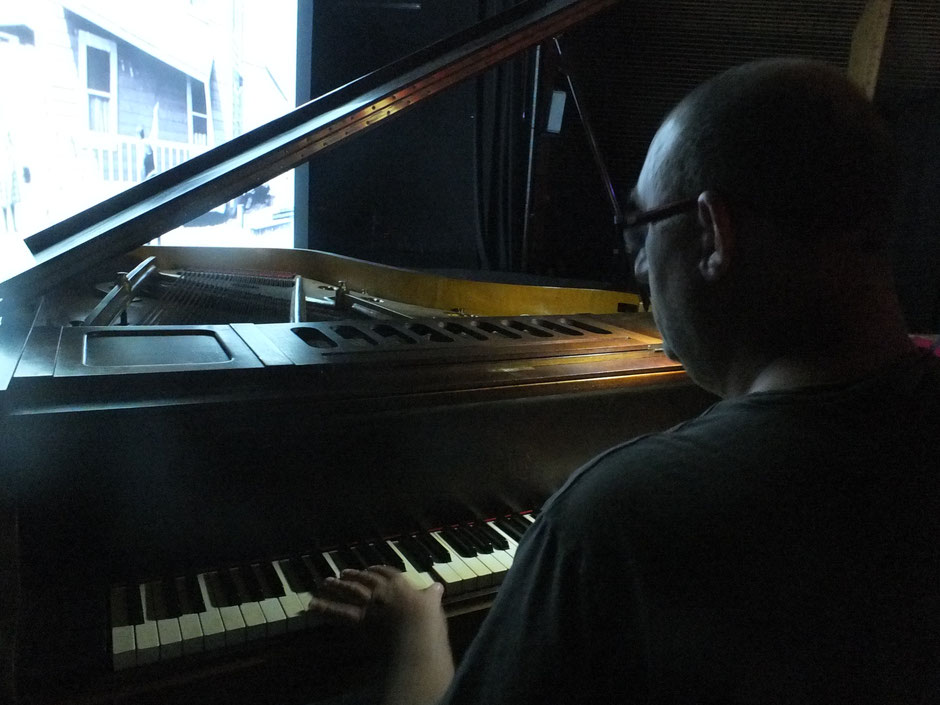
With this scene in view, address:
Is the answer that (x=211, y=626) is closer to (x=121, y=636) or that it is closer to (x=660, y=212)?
(x=121, y=636)

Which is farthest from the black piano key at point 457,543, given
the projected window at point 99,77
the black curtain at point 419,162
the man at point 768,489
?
the projected window at point 99,77

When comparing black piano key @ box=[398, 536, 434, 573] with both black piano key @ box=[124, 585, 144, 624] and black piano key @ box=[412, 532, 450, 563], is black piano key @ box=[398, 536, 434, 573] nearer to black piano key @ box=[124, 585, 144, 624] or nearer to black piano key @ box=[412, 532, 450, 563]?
black piano key @ box=[412, 532, 450, 563]

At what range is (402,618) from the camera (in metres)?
1.03

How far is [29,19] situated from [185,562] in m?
3.59

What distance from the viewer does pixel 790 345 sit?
65cm

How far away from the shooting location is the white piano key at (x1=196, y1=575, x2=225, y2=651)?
1.03 m

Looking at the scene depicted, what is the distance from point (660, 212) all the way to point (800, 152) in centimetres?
14

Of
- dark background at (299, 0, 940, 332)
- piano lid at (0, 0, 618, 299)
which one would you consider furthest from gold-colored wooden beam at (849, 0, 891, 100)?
piano lid at (0, 0, 618, 299)

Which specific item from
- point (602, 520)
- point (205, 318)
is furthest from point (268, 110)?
point (602, 520)

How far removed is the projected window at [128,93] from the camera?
3561 mm

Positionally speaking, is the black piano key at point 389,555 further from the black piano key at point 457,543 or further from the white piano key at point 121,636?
the white piano key at point 121,636

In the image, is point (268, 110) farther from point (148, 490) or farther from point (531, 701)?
point (531, 701)

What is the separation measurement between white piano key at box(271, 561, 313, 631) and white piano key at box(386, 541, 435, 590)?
18 cm

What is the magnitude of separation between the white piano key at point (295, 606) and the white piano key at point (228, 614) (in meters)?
0.07
